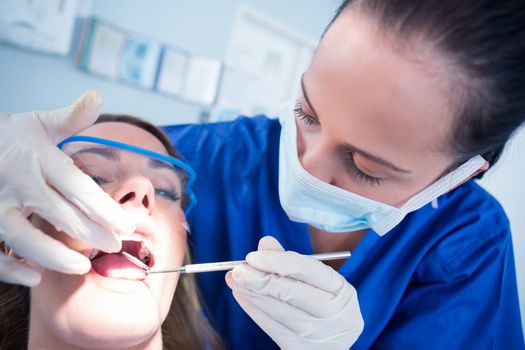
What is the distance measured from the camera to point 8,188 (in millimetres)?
700

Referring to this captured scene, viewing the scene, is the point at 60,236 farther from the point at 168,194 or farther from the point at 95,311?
the point at 168,194

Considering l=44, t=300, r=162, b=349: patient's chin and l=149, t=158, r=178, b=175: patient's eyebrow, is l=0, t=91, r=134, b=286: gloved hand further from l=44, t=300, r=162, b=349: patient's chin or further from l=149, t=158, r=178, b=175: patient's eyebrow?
l=149, t=158, r=178, b=175: patient's eyebrow

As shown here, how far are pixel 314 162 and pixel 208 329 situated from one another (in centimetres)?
80

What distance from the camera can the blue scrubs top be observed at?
42.2 inches

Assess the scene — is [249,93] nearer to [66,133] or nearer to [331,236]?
[331,236]

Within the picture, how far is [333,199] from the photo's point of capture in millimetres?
925

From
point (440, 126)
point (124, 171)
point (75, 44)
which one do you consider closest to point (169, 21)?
point (75, 44)

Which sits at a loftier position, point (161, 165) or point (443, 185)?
point (443, 185)

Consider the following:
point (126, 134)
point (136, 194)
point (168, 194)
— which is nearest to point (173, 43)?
point (126, 134)

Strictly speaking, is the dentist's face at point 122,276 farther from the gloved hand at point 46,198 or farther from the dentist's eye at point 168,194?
the gloved hand at point 46,198

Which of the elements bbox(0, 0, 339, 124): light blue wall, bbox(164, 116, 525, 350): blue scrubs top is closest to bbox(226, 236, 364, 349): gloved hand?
bbox(164, 116, 525, 350): blue scrubs top

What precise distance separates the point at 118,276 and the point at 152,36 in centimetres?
254

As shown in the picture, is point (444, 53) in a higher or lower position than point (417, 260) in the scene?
higher

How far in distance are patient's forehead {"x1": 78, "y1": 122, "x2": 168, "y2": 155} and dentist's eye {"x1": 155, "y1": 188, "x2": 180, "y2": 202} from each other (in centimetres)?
13
